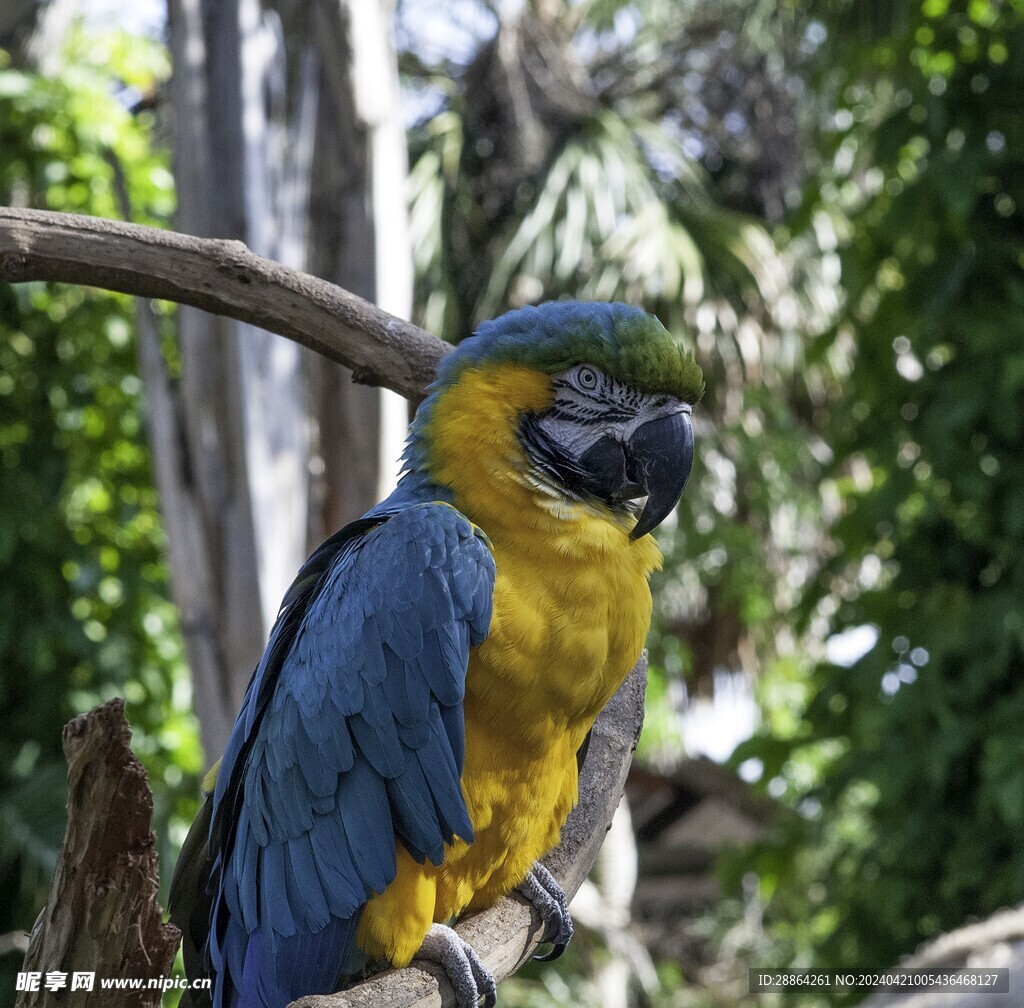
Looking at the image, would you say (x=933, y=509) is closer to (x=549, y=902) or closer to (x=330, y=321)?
(x=549, y=902)

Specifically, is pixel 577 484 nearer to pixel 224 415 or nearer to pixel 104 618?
pixel 224 415

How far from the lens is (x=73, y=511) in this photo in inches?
127

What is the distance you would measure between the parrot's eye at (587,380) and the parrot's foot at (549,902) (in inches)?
29.5

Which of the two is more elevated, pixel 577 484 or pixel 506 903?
pixel 577 484

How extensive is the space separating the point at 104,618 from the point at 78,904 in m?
2.09

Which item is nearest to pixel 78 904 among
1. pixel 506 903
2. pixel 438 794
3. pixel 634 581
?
pixel 438 794

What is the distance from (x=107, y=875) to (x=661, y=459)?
89 cm

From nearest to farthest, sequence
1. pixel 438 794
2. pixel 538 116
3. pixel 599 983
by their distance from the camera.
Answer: pixel 438 794 < pixel 599 983 < pixel 538 116

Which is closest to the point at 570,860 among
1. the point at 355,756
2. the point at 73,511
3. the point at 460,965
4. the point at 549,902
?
the point at 549,902

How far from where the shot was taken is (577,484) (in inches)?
64.1

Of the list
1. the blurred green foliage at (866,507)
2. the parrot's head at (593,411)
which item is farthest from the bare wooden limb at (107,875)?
the blurred green foliage at (866,507)

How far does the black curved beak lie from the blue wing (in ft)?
0.68

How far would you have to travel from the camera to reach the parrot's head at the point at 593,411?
1.61 meters

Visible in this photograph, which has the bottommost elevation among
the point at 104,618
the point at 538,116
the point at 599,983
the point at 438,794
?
the point at 599,983
